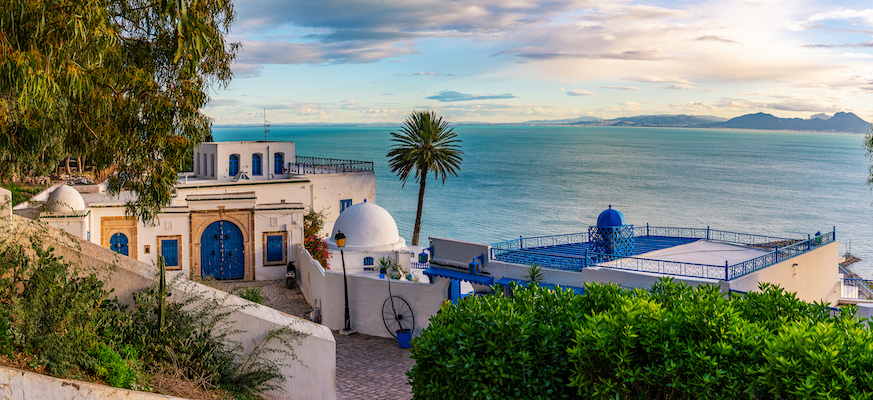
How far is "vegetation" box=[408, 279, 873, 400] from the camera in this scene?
6020 mm

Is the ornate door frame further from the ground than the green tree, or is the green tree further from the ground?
the green tree

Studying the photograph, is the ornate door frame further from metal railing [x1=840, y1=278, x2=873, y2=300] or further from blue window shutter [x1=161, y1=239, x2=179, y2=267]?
metal railing [x1=840, y1=278, x2=873, y2=300]

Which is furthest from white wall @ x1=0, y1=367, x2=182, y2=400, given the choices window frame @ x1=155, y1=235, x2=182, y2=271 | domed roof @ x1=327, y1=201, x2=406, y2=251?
window frame @ x1=155, y1=235, x2=182, y2=271

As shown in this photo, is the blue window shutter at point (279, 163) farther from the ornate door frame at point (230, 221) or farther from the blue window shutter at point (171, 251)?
the blue window shutter at point (171, 251)

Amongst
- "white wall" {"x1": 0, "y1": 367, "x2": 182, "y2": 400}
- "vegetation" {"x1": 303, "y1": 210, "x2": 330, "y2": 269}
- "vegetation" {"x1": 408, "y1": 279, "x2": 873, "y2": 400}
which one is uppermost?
"vegetation" {"x1": 408, "y1": 279, "x2": 873, "y2": 400}

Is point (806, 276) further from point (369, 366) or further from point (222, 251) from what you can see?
point (222, 251)

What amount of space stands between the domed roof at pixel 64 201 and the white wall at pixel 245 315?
1302cm

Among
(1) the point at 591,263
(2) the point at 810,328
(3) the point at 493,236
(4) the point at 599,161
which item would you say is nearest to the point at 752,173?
(4) the point at 599,161

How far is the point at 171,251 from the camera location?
23.9 meters

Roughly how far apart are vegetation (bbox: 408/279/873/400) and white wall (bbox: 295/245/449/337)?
9573 mm

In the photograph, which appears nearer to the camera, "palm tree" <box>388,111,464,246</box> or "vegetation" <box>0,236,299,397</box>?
"vegetation" <box>0,236,299,397</box>

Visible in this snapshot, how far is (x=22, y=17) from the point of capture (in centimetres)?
797

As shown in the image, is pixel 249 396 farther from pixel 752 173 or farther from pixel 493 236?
pixel 752 173

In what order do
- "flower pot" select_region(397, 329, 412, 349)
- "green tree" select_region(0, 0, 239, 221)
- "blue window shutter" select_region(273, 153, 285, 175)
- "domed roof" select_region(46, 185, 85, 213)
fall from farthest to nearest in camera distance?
"blue window shutter" select_region(273, 153, 285, 175), "domed roof" select_region(46, 185, 85, 213), "flower pot" select_region(397, 329, 412, 349), "green tree" select_region(0, 0, 239, 221)
